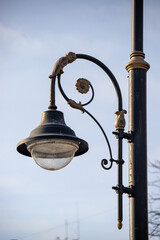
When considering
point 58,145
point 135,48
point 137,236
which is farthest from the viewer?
point 135,48

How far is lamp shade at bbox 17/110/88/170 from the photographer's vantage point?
6.16 meters

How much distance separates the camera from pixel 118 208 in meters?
6.05

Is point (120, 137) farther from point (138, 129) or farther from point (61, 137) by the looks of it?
point (61, 137)

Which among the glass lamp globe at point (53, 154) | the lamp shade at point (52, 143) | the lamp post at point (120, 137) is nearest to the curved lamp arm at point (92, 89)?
the lamp post at point (120, 137)

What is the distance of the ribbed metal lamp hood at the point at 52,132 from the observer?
6.13m

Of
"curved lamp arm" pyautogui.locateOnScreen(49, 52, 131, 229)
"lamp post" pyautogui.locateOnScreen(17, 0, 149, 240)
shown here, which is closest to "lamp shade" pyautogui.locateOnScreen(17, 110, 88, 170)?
"lamp post" pyautogui.locateOnScreen(17, 0, 149, 240)

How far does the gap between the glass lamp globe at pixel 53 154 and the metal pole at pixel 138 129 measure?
2.27 ft

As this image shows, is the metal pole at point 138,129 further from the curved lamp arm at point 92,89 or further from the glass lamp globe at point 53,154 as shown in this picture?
the glass lamp globe at point 53,154

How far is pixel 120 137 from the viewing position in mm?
6273

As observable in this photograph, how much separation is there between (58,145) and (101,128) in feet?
2.04

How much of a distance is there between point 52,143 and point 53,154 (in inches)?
6.9

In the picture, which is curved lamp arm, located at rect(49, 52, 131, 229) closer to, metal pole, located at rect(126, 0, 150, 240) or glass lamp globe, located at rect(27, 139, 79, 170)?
metal pole, located at rect(126, 0, 150, 240)

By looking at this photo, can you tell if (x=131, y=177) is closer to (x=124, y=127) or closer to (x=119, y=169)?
(x=119, y=169)

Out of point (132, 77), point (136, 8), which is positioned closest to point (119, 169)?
point (132, 77)
